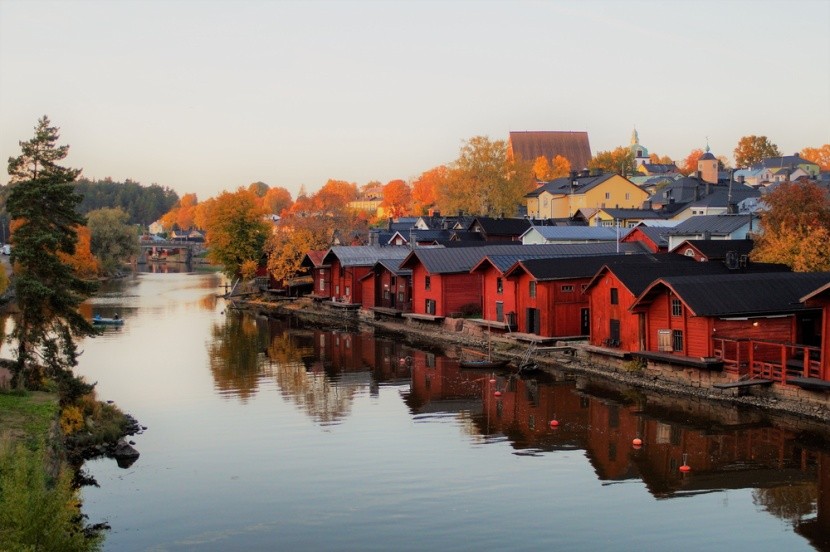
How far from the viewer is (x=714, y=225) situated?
57125 millimetres

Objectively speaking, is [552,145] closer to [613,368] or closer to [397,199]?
[397,199]

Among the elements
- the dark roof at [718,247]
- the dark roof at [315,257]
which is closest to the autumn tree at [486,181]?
the dark roof at [315,257]

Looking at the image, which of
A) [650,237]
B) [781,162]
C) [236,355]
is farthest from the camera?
[781,162]

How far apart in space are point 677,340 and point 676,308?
51.0 inches

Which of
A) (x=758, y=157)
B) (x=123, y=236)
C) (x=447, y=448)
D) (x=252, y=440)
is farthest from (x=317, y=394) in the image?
(x=758, y=157)

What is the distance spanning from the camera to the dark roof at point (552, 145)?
174 meters

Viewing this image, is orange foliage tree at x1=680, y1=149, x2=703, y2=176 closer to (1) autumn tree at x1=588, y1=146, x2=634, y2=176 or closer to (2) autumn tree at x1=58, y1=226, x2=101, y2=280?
(1) autumn tree at x1=588, y1=146, x2=634, y2=176

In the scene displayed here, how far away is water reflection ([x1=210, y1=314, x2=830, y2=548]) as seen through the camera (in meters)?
23.6

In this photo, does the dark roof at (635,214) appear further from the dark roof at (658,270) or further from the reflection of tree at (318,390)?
the reflection of tree at (318,390)

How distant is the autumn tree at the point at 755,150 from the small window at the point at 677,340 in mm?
138885

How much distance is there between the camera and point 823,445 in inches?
1022

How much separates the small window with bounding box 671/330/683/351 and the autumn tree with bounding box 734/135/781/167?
13889cm

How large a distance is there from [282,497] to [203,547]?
11.8 ft

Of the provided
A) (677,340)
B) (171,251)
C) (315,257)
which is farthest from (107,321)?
(171,251)
